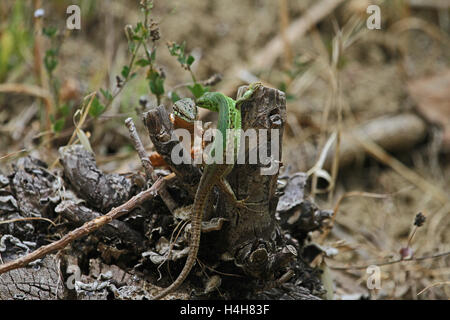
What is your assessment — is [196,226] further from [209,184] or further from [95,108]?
[95,108]

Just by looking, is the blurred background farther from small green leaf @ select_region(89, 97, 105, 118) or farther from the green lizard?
the green lizard

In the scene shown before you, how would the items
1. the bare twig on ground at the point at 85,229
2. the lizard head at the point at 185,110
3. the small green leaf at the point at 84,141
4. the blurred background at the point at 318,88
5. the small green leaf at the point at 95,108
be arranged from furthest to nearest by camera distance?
the blurred background at the point at 318,88
the small green leaf at the point at 95,108
the small green leaf at the point at 84,141
the lizard head at the point at 185,110
the bare twig on ground at the point at 85,229

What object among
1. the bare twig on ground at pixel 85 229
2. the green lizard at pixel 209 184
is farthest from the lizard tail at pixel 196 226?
the bare twig on ground at pixel 85 229

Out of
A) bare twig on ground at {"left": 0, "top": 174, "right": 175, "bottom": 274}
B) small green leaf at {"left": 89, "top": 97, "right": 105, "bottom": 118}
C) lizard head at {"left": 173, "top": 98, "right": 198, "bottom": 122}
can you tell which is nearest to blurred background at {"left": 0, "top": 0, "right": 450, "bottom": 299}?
small green leaf at {"left": 89, "top": 97, "right": 105, "bottom": 118}

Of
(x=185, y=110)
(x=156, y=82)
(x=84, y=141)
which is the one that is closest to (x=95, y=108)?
(x=84, y=141)

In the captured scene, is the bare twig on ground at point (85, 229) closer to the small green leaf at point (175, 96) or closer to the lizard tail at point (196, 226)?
the lizard tail at point (196, 226)
